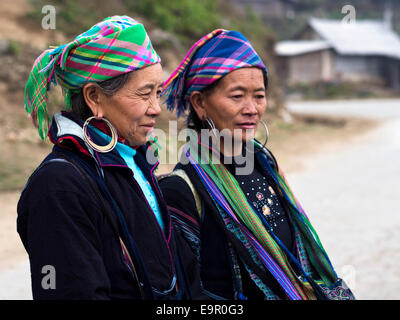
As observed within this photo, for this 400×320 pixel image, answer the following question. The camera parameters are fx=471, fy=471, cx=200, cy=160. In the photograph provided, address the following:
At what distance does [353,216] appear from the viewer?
5559 millimetres

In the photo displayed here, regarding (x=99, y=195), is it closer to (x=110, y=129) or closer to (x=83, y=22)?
(x=110, y=129)

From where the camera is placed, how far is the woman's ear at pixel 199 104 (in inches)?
81.0

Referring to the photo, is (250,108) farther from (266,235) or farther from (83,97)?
(83,97)

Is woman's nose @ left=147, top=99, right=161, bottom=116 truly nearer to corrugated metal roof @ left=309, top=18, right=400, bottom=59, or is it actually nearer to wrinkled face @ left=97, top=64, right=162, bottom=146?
Answer: wrinkled face @ left=97, top=64, right=162, bottom=146

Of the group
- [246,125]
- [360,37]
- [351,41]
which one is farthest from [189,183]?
[360,37]

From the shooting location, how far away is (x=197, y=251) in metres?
1.87

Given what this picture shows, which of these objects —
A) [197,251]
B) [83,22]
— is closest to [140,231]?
[197,251]

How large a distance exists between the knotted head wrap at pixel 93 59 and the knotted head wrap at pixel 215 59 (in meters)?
0.44

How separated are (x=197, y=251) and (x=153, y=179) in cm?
41

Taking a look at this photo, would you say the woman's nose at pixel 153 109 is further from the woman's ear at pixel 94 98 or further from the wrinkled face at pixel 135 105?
the woman's ear at pixel 94 98

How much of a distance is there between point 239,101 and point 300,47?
31.7m
